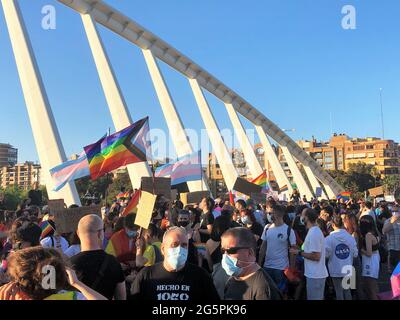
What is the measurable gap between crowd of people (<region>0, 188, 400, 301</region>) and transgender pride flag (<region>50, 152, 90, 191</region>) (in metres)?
1.12

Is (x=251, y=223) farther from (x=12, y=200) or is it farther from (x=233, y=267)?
(x=12, y=200)

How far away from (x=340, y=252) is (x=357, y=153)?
457 ft

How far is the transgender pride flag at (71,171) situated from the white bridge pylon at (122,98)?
15.3 feet

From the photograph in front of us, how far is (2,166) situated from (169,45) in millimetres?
190098

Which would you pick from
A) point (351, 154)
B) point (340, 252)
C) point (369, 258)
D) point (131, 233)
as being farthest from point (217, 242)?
point (351, 154)

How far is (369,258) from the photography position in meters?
6.98

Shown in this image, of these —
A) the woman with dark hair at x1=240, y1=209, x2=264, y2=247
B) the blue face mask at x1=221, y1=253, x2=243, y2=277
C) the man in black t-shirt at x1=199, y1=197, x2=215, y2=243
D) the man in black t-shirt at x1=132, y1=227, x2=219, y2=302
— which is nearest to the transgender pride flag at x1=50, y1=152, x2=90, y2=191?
the man in black t-shirt at x1=199, y1=197, x2=215, y2=243

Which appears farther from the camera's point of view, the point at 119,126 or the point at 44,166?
the point at 119,126

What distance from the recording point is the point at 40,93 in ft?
52.7

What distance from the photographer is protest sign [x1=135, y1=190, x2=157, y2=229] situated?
4.86 m

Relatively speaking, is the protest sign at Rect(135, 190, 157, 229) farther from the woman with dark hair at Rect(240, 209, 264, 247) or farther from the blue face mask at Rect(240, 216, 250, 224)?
the blue face mask at Rect(240, 216, 250, 224)
